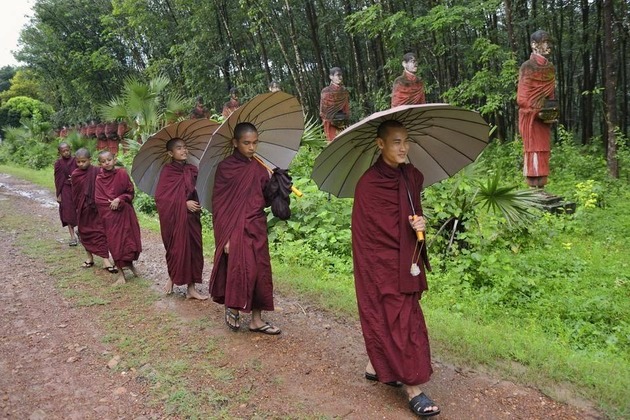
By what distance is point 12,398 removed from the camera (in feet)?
11.4

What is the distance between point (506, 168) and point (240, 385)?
343 inches

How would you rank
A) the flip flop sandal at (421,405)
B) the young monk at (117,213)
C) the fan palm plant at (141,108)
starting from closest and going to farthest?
the flip flop sandal at (421,405), the young monk at (117,213), the fan palm plant at (141,108)

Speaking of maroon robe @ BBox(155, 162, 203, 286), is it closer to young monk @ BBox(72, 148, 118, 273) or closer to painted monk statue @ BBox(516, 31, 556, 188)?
young monk @ BBox(72, 148, 118, 273)

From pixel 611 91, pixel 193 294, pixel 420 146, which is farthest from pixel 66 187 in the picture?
pixel 611 91

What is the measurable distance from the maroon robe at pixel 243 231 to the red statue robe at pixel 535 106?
5.24 metres

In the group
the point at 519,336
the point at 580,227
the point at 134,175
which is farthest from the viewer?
the point at 580,227

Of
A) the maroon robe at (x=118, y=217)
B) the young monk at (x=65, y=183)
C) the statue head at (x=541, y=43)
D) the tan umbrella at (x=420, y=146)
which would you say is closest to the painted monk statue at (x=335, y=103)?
the statue head at (x=541, y=43)

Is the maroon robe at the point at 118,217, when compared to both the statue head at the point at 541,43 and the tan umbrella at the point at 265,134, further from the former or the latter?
the statue head at the point at 541,43

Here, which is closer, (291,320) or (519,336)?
(519,336)

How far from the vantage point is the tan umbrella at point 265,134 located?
12.9 ft

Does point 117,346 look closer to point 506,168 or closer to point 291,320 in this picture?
point 291,320

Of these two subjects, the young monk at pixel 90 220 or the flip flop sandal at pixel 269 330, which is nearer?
the flip flop sandal at pixel 269 330

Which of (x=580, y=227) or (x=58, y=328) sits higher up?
(x=580, y=227)

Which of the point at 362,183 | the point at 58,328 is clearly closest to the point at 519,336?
the point at 362,183
